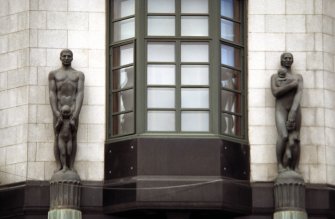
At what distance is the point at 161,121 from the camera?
108ft

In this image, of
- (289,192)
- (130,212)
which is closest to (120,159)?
(130,212)

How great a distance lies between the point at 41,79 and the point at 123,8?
2414 mm

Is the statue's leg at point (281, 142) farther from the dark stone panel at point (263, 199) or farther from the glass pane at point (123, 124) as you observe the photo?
the glass pane at point (123, 124)

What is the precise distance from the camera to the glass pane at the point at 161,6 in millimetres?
33531

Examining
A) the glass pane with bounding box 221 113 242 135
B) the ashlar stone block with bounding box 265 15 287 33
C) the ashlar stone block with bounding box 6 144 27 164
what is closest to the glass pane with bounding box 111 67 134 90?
the glass pane with bounding box 221 113 242 135

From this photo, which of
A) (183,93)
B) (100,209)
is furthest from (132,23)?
(100,209)

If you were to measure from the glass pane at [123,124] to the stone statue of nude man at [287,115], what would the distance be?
312 centimetres

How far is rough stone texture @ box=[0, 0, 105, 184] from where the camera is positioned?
33.0 metres

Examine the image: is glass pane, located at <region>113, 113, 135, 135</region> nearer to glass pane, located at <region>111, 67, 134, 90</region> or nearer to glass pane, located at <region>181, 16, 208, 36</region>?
glass pane, located at <region>111, 67, 134, 90</region>

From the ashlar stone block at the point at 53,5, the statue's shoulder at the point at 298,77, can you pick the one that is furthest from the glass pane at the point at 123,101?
the statue's shoulder at the point at 298,77

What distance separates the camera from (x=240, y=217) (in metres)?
32.8

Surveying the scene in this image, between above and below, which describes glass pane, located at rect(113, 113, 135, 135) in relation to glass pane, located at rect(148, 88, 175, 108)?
below

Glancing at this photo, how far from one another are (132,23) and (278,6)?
3244 mm

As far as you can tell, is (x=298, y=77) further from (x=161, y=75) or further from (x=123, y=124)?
(x=123, y=124)
